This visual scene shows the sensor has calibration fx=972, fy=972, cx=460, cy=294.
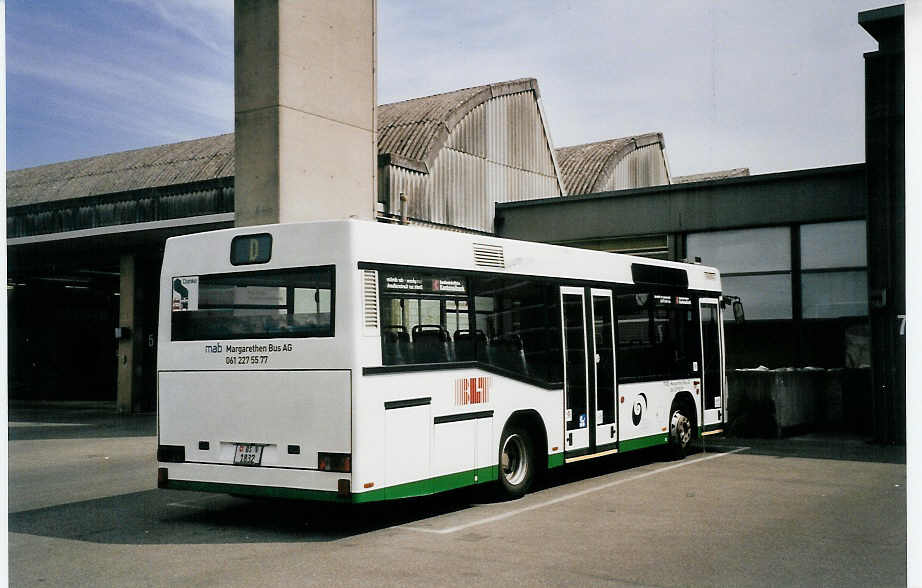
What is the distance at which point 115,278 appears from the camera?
33.1m

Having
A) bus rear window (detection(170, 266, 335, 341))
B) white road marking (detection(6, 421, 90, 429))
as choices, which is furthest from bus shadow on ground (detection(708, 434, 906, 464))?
white road marking (detection(6, 421, 90, 429))

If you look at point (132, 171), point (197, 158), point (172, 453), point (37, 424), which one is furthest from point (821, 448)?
point (132, 171)

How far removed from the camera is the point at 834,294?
20.0 meters

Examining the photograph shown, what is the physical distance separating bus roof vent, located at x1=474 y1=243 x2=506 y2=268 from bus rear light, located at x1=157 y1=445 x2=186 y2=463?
Answer: 3633mm

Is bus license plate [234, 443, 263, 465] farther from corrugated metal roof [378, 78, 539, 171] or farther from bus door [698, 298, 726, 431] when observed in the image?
corrugated metal roof [378, 78, 539, 171]

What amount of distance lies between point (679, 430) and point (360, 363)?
730 centimetres

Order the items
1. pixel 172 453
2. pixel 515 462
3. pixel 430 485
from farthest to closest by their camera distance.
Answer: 1. pixel 515 462
2. pixel 172 453
3. pixel 430 485

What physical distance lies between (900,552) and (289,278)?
231 inches

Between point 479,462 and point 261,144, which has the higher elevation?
point 261,144

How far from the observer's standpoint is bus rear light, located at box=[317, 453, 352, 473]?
343 inches

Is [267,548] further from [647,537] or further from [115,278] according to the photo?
[115,278]

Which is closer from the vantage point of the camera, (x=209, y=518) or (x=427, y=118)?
(x=209, y=518)

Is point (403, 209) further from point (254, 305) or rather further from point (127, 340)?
point (254, 305)
